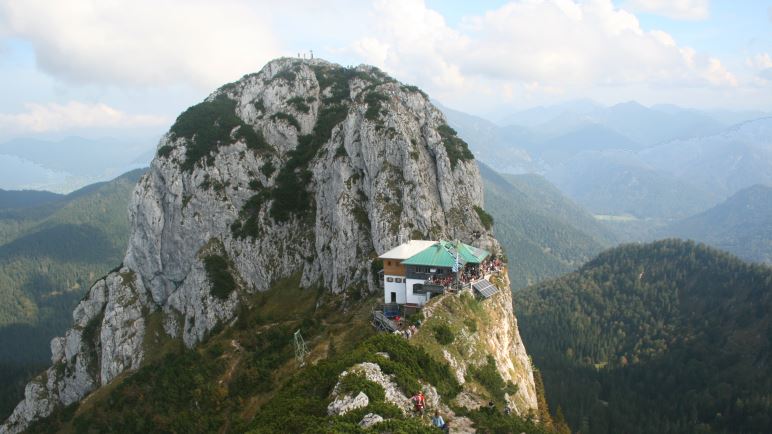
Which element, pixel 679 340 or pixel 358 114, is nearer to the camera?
pixel 358 114

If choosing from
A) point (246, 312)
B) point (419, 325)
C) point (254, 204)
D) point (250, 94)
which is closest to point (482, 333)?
point (419, 325)

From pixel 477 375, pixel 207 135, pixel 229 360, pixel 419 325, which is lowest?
pixel 229 360

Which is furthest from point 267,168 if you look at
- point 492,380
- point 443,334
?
point 492,380

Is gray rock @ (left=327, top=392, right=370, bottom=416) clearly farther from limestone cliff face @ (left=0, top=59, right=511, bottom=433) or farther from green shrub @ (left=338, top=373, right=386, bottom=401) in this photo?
limestone cliff face @ (left=0, top=59, right=511, bottom=433)

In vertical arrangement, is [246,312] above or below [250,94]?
below

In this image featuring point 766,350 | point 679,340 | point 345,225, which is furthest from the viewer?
point 679,340

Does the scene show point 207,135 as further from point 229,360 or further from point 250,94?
point 229,360

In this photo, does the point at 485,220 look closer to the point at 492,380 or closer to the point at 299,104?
the point at 492,380

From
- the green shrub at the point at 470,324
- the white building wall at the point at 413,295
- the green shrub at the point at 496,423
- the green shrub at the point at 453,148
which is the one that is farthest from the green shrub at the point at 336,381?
the green shrub at the point at 453,148
